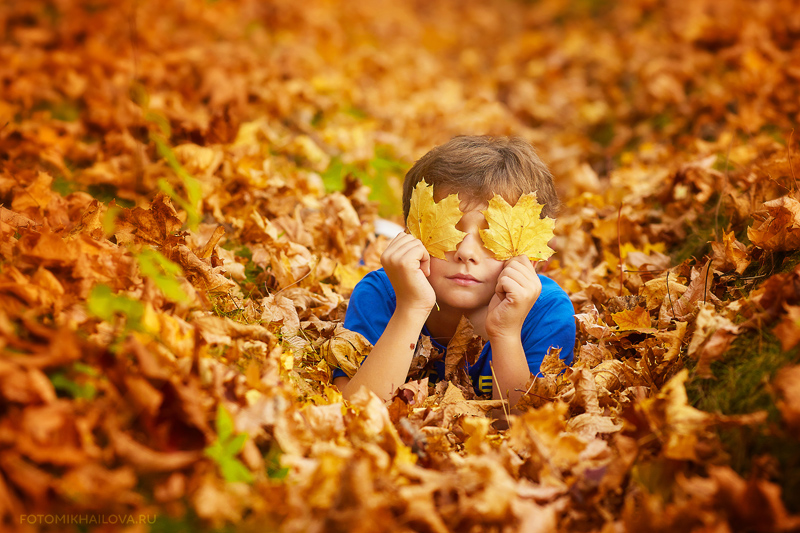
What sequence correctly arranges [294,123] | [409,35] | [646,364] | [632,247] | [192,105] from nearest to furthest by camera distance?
1. [646,364]
2. [632,247]
3. [192,105]
4. [294,123]
5. [409,35]

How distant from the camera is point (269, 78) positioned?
19.2 feet

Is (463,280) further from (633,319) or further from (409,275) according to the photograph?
(633,319)

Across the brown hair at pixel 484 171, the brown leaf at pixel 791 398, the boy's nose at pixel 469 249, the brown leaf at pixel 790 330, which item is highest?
the brown hair at pixel 484 171

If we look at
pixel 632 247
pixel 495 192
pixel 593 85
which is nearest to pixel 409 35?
pixel 593 85

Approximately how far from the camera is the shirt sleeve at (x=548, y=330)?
2486 mm

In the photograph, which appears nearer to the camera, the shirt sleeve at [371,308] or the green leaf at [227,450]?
the green leaf at [227,450]

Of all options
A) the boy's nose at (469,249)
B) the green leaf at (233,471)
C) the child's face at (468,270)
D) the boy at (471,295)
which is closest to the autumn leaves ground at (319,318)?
the green leaf at (233,471)

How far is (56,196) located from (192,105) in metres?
2.37

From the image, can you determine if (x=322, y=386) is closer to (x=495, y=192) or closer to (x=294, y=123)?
(x=495, y=192)

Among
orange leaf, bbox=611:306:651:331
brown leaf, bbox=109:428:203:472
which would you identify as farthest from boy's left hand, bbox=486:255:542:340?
brown leaf, bbox=109:428:203:472

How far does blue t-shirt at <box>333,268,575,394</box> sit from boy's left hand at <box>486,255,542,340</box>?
0.62 feet

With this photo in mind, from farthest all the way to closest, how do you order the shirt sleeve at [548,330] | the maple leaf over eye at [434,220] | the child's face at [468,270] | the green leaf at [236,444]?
1. the shirt sleeve at [548,330]
2. the child's face at [468,270]
3. the maple leaf over eye at [434,220]
4. the green leaf at [236,444]

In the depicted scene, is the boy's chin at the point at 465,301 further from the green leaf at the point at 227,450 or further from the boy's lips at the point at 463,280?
the green leaf at the point at 227,450

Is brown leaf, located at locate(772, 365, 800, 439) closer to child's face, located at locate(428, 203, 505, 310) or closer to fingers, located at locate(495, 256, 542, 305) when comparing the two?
fingers, located at locate(495, 256, 542, 305)
